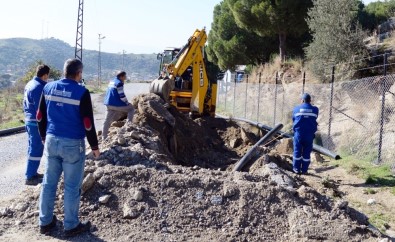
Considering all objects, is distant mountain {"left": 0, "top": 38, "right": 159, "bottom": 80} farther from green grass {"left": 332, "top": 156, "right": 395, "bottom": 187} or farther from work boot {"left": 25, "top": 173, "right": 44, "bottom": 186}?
work boot {"left": 25, "top": 173, "right": 44, "bottom": 186}

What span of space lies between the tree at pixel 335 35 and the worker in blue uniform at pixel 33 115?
1364cm

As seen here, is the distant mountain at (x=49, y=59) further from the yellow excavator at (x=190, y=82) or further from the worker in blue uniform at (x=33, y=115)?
the worker in blue uniform at (x=33, y=115)

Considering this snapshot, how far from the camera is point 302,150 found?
34.4 feet

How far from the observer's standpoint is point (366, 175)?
33.2 ft

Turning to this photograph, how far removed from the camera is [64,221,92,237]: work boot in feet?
18.3

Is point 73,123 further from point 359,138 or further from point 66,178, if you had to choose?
point 359,138

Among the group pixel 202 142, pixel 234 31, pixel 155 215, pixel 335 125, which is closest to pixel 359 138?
pixel 335 125

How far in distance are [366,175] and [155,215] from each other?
5890 millimetres

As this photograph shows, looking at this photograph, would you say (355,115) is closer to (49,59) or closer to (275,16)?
(275,16)

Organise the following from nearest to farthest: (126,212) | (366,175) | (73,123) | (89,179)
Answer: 1. (73,123)
2. (126,212)
3. (89,179)
4. (366,175)

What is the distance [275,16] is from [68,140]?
69.4 ft

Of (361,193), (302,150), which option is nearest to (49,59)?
(302,150)

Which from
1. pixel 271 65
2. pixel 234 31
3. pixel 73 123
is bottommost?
pixel 73 123

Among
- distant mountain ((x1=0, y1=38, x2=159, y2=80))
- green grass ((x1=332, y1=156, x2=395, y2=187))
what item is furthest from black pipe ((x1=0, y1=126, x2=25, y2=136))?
distant mountain ((x1=0, y1=38, x2=159, y2=80))
